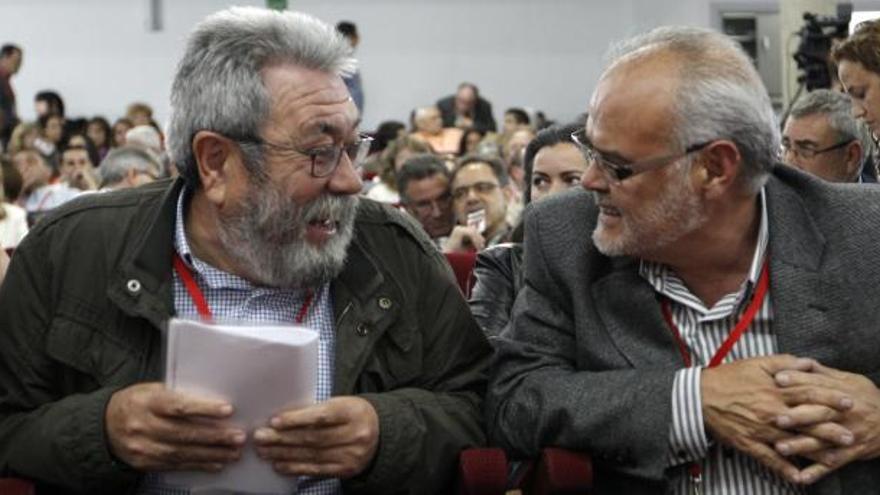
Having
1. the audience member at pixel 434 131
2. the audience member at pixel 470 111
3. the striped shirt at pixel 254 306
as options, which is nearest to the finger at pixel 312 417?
the striped shirt at pixel 254 306

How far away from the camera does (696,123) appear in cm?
Answer: 310

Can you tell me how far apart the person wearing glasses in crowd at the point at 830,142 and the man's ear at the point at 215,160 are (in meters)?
3.06

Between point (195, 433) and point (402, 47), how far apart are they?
1717 cm

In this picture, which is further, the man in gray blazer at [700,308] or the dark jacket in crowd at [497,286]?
the dark jacket in crowd at [497,286]

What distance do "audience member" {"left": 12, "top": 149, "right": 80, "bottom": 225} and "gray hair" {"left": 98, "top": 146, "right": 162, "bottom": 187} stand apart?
91.3 inches

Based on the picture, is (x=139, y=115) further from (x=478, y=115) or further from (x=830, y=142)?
(x=830, y=142)

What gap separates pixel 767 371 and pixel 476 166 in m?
4.58

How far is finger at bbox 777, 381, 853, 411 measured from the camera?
3045 mm

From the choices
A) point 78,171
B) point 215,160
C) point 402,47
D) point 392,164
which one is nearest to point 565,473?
point 215,160

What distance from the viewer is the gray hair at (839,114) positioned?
595 centimetres

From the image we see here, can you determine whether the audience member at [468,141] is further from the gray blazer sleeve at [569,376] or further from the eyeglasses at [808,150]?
the gray blazer sleeve at [569,376]

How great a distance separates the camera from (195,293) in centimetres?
336

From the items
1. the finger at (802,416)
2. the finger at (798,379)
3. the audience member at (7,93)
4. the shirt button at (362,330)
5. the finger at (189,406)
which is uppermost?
the finger at (189,406)

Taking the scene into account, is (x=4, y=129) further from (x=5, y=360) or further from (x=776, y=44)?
(x=5, y=360)
